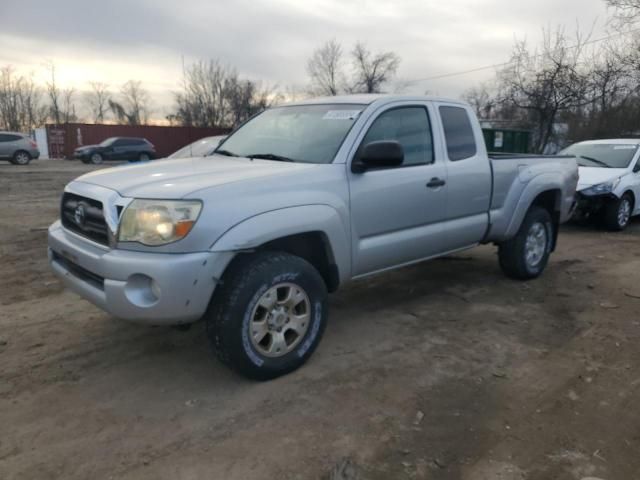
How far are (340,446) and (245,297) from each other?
987mm

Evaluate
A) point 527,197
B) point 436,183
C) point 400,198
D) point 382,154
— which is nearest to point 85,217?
point 382,154

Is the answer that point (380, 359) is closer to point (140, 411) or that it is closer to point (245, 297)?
point (245, 297)

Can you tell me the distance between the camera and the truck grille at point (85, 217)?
10.3 feet

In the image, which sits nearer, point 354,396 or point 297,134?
point 354,396

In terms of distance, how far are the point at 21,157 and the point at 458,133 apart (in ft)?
82.8

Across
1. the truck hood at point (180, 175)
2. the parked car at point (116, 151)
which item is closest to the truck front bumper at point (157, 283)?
the truck hood at point (180, 175)

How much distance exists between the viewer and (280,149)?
398 centimetres

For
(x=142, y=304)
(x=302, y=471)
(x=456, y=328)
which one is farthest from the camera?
(x=456, y=328)

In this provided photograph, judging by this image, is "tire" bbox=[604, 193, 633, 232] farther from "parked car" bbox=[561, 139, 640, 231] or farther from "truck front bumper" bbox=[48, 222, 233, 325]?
"truck front bumper" bbox=[48, 222, 233, 325]

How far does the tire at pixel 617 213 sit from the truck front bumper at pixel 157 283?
8135mm

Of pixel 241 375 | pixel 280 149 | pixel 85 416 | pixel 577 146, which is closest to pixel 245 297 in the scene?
pixel 241 375

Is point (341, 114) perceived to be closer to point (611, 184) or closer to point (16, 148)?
point (611, 184)

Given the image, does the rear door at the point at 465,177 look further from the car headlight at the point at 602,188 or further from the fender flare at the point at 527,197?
the car headlight at the point at 602,188

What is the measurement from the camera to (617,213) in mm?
8883
